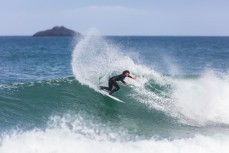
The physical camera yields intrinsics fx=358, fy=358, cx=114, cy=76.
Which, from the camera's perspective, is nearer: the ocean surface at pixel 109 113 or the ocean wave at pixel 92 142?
the ocean wave at pixel 92 142

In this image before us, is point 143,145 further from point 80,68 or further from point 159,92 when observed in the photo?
point 80,68

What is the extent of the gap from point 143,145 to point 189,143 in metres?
1.52

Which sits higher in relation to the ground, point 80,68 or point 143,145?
point 80,68

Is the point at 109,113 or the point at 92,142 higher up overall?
the point at 109,113

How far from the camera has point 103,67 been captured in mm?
19391

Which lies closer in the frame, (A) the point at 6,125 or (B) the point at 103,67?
(A) the point at 6,125

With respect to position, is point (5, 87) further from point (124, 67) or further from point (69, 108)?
point (124, 67)

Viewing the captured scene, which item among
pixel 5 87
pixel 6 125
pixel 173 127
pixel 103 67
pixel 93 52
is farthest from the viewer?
pixel 93 52

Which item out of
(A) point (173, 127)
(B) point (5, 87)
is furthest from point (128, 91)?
(B) point (5, 87)

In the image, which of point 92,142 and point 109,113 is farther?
point 109,113

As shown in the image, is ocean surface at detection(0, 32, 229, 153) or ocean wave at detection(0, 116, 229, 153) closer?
ocean wave at detection(0, 116, 229, 153)

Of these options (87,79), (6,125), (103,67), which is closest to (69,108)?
(6,125)

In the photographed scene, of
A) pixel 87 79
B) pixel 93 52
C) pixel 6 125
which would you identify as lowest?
pixel 6 125

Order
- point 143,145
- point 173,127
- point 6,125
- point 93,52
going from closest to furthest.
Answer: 1. point 143,145
2. point 6,125
3. point 173,127
4. point 93,52
